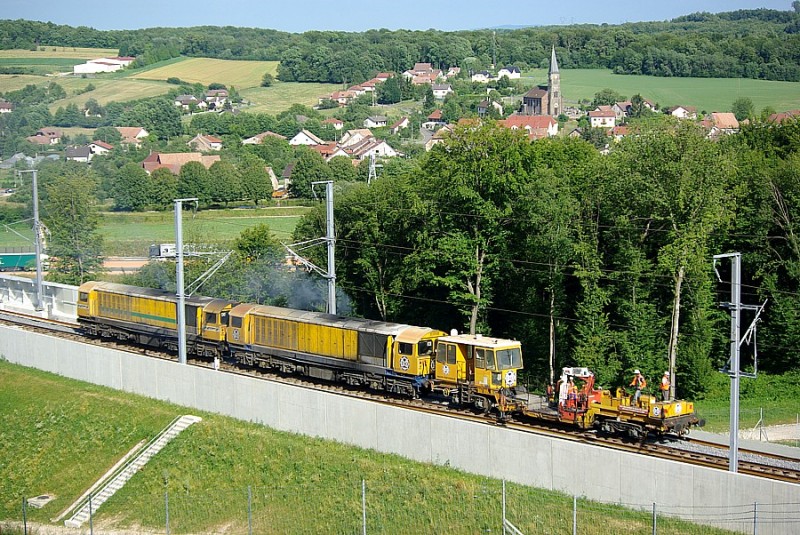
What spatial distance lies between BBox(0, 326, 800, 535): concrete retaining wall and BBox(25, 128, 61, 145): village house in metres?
137

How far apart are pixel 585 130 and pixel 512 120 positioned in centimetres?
2198

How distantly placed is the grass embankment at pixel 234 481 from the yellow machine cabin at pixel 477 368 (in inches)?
169

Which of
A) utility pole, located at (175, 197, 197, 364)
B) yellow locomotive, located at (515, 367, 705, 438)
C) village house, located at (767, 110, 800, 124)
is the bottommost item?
yellow locomotive, located at (515, 367, 705, 438)

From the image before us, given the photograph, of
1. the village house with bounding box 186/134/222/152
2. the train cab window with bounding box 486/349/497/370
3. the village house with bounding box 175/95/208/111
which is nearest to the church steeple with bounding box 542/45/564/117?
the village house with bounding box 186/134/222/152

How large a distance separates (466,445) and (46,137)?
159152mm

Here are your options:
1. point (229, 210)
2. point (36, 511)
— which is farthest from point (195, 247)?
point (229, 210)

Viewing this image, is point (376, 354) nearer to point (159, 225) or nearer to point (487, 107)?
point (159, 225)

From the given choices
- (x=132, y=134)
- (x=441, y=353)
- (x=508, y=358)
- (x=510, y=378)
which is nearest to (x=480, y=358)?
(x=508, y=358)

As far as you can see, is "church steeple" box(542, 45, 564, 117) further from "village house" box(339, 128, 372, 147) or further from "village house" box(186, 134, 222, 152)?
"village house" box(186, 134, 222, 152)

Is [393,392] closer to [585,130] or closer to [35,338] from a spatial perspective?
[35,338]

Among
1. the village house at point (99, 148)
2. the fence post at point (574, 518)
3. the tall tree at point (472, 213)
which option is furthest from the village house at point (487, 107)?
A: the fence post at point (574, 518)

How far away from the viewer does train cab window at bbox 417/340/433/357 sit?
33.8 metres

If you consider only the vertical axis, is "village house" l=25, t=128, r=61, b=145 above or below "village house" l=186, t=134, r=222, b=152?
above

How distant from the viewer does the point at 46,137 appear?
170125 mm
